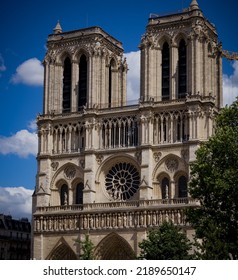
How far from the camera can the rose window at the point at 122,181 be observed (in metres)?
48.3

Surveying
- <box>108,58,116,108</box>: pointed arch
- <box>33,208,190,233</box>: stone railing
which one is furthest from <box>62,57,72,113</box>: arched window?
<box>33,208,190,233</box>: stone railing

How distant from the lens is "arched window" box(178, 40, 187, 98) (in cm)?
4795

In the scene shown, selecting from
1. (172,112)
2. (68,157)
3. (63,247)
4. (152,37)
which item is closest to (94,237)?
(63,247)

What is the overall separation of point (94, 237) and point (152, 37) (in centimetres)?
1452

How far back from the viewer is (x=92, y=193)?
159 feet

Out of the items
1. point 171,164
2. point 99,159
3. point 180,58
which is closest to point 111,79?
point 180,58

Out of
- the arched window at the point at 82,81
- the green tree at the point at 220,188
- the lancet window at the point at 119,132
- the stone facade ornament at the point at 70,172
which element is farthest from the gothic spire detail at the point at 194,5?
the green tree at the point at 220,188

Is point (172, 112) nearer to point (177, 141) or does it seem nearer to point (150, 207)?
point (177, 141)

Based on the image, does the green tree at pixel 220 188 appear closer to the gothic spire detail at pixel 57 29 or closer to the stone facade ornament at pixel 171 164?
the stone facade ornament at pixel 171 164

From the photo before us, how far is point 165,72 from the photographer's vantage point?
49.1 meters

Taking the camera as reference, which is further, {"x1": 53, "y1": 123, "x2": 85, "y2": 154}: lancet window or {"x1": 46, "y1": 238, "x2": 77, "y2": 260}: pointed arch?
{"x1": 53, "y1": 123, "x2": 85, "y2": 154}: lancet window

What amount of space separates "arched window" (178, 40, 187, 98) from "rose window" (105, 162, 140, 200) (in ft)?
20.4

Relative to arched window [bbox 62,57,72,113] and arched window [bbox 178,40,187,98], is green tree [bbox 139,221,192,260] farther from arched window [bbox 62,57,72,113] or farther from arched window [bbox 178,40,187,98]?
arched window [bbox 62,57,72,113]

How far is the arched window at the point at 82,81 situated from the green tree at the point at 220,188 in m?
20.1
